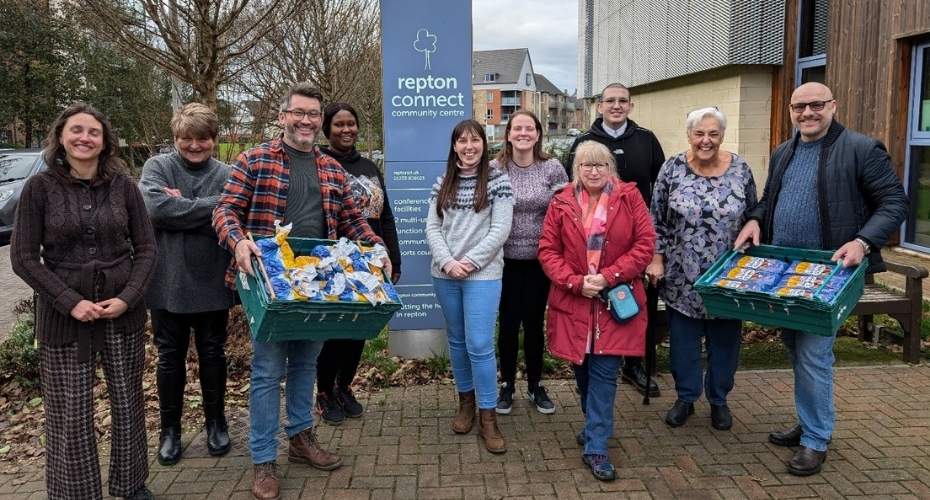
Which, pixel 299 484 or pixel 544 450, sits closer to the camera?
pixel 299 484

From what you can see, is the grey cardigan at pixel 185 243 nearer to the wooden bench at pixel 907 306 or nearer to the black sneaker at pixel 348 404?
the black sneaker at pixel 348 404

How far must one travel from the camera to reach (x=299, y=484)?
378 cm

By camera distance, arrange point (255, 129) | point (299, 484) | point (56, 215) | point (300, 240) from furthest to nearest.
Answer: point (255, 129) < point (299, 484) < point (300, 240) < point (56, 215)

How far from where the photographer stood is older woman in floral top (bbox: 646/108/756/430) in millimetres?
4137

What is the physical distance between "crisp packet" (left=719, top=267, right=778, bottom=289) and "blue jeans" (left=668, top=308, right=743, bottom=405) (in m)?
0.52

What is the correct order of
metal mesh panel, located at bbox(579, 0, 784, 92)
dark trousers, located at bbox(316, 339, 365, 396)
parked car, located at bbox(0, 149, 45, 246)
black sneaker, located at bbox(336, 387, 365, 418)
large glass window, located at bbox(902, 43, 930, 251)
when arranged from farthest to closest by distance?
1. parked car, located at bbox(0, 149, 45, 246)
2. metal mesh panel, located at bbox(579, 0, 784, 92)
3. large glass window, located at bbox(902, 43, 930, 251)
4. black sneaker, located at bbox(336, 387, 365, 418)
5. dark trousers, located at bbox(316, 339, 365, 396)

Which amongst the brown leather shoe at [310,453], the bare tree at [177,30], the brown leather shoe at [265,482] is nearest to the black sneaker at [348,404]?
the brown leather shoe at [310,453]

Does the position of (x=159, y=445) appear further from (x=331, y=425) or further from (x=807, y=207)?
(x=807, y=207)

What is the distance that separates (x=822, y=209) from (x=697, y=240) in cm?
70

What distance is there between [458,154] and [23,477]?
3.05m

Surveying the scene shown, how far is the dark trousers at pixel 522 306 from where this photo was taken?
4438mm

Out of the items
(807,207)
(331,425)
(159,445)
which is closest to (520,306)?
(331,425)

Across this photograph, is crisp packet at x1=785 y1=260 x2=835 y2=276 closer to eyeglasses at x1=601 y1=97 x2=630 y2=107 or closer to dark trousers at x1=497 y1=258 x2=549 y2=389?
dark trousers at x1=497 y1=258 x2=549 y2=389

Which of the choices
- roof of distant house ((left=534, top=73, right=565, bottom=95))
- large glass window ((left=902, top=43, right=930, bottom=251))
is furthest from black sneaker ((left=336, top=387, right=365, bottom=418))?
roof of distant house ((left=534, top=73, right=565, bottom=95))
